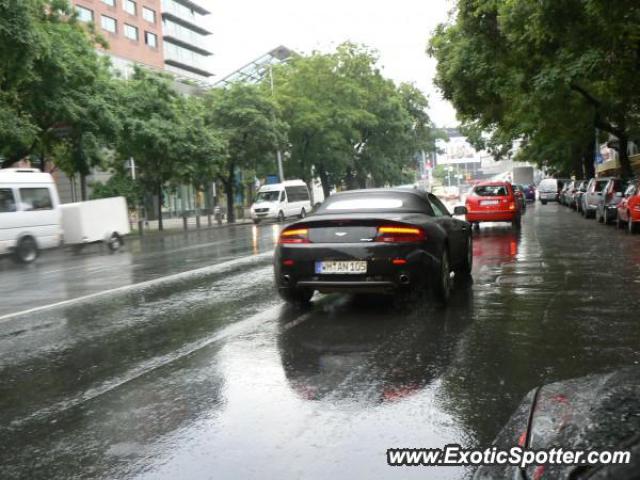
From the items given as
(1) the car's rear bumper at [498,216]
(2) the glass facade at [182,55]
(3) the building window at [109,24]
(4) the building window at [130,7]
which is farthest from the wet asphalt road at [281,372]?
(2) the glass facade at [182,55]

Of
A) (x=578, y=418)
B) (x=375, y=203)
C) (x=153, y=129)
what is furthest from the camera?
(x=153, y=129)

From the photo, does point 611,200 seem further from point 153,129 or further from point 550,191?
point 550,191

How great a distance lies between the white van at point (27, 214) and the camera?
17719 millimetres

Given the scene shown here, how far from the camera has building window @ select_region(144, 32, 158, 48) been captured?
67000 mm

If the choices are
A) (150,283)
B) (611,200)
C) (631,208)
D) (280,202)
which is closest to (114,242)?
(150,283)

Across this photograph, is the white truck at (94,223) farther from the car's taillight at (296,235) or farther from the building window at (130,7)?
the building window at (130,7)

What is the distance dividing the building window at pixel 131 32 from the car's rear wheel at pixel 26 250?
49.1 m

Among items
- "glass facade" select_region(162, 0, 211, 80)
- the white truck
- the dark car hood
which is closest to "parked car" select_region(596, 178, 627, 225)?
the white truck

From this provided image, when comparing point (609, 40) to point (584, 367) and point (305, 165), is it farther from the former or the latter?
point (305, 165)

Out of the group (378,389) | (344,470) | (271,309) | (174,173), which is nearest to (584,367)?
(378,389)

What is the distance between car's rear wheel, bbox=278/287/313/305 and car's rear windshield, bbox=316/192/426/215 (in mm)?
1000

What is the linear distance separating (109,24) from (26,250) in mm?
47522

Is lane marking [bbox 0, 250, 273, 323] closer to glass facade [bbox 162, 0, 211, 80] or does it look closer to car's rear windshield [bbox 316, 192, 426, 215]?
car's rear windshield [bbox 316, 192, 426, 215]

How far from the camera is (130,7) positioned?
64.1m
